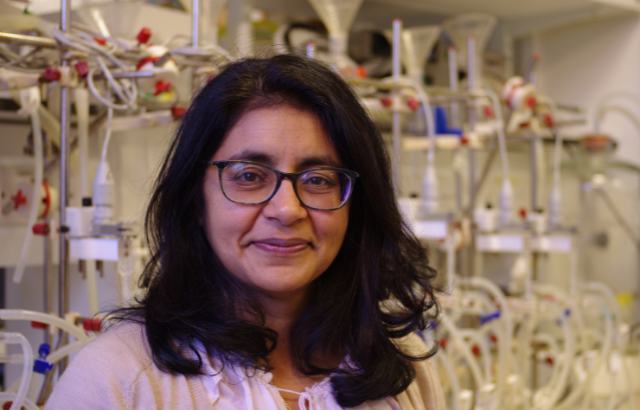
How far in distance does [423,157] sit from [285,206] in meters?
1.94

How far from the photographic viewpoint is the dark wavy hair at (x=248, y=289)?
88 cm

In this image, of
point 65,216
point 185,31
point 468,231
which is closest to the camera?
point 65,216

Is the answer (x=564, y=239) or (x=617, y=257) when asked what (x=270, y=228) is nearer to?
(x=564, y=239)

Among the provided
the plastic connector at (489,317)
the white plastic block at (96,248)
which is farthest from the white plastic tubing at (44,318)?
the plastic connector at (489,317)

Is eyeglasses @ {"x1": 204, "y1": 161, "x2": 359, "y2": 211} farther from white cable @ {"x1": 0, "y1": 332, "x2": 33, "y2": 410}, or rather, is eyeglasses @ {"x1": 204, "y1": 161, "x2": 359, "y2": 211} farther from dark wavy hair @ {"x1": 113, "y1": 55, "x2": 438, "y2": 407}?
white cable @ {"x1": 0, "y1": 332, "x2": 33, "y2": 410}

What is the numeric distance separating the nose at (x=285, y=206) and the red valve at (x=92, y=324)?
1.68 ft

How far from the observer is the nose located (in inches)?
33.0

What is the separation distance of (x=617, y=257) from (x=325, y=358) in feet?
7.64

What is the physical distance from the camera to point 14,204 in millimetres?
1438

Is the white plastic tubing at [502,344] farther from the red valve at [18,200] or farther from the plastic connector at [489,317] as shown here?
the red valve at [18,200]

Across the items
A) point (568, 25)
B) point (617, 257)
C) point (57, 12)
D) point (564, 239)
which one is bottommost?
point (617, 257)

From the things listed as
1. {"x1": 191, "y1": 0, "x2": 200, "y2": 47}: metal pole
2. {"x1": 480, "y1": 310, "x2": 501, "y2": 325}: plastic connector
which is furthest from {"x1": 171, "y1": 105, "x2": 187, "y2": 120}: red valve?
{"x1": 480, "y1": 310, "x2": 501, "y2": 325}: plastic connector

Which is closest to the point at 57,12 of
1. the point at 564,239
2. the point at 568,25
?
the point at 564,239

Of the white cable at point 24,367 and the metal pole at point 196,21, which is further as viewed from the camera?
the metal pole at point 196,21
